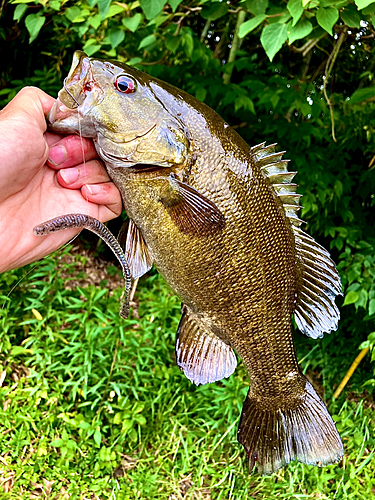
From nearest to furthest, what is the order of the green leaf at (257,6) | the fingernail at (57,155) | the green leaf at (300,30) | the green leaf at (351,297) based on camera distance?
the fingernail at (57,155) < the green leaf at (300,30) < the green leaf at (257,6) < the green leaf at (351,297)


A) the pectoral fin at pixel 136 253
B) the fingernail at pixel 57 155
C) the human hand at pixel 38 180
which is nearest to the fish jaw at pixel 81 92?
the human hand at pixel 38 180

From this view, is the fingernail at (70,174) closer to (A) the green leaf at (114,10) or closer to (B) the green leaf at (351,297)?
(A) the green leaf at (114,10)

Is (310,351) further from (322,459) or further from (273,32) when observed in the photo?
(273,32)

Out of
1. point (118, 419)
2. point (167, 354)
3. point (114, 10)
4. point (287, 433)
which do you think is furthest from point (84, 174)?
point (167, 354)

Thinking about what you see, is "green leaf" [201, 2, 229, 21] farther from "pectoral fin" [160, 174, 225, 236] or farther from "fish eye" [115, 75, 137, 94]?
"pectoral fin" [160, 174, 225, 236]

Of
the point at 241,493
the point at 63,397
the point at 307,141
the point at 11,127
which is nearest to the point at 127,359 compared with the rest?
the point at 63,397

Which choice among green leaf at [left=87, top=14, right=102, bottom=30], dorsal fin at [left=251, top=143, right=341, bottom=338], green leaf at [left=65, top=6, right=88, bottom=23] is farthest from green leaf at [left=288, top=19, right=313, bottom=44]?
green leaf at [left=65, top=6, right=88, bottom=23]

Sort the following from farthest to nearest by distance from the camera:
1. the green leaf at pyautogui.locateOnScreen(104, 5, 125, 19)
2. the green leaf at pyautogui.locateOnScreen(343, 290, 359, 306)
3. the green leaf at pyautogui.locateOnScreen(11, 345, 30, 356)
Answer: the green leaf at pyautogui.locateOnScreen(11, 345, 30, 356)
the green leaf at pyautogui.locateOnScreen(343, 290, 359, 306)
the green leaf at pyautogui.locateOnScreen(104, 5, 125, 19)
